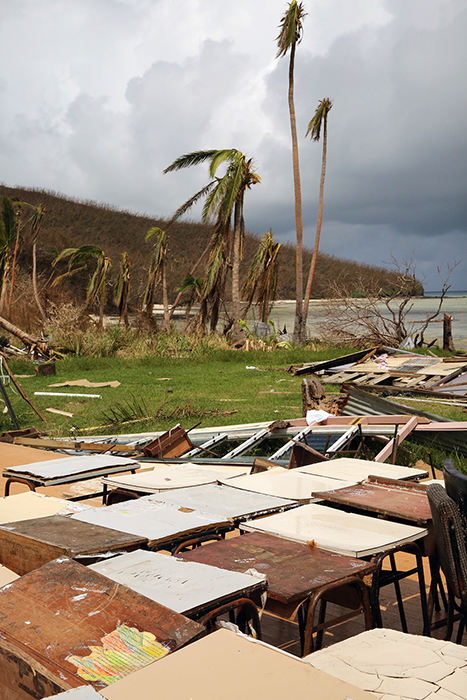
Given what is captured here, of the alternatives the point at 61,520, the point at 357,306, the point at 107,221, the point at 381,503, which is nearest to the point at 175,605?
the point at 61,520

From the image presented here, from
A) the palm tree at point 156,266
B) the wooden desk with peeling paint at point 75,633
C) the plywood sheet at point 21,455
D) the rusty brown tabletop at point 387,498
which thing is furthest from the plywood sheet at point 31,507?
the palm tree at point 156,266

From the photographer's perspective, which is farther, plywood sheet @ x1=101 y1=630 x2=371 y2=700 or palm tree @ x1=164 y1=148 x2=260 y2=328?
palm tree @ x1=164 y1=148 x2=260 y2=328

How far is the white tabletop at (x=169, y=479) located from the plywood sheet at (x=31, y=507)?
37 cm

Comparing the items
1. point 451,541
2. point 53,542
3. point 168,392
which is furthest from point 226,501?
point 168,392

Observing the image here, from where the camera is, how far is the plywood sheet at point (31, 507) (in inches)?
101

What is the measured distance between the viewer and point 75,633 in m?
1.45

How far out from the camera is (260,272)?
21.8m

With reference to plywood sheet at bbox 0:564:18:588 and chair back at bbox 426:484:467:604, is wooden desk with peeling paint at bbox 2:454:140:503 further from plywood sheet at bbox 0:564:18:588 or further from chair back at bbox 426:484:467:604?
chair back at bbox 426:484:467:604

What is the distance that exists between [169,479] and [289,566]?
1.44 meters

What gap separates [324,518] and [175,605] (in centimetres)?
96

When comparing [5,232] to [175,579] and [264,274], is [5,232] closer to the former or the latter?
[264,274]

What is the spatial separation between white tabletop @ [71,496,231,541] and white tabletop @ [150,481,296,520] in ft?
0.26

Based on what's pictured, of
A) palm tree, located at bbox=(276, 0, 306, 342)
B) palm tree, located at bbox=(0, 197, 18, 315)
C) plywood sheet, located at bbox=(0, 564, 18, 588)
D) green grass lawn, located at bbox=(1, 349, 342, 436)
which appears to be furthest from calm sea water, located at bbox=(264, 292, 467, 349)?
plywood sheet, located at bbox=(0, 564, 18, 588)

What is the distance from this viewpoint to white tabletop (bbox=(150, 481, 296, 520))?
2.48 meters
